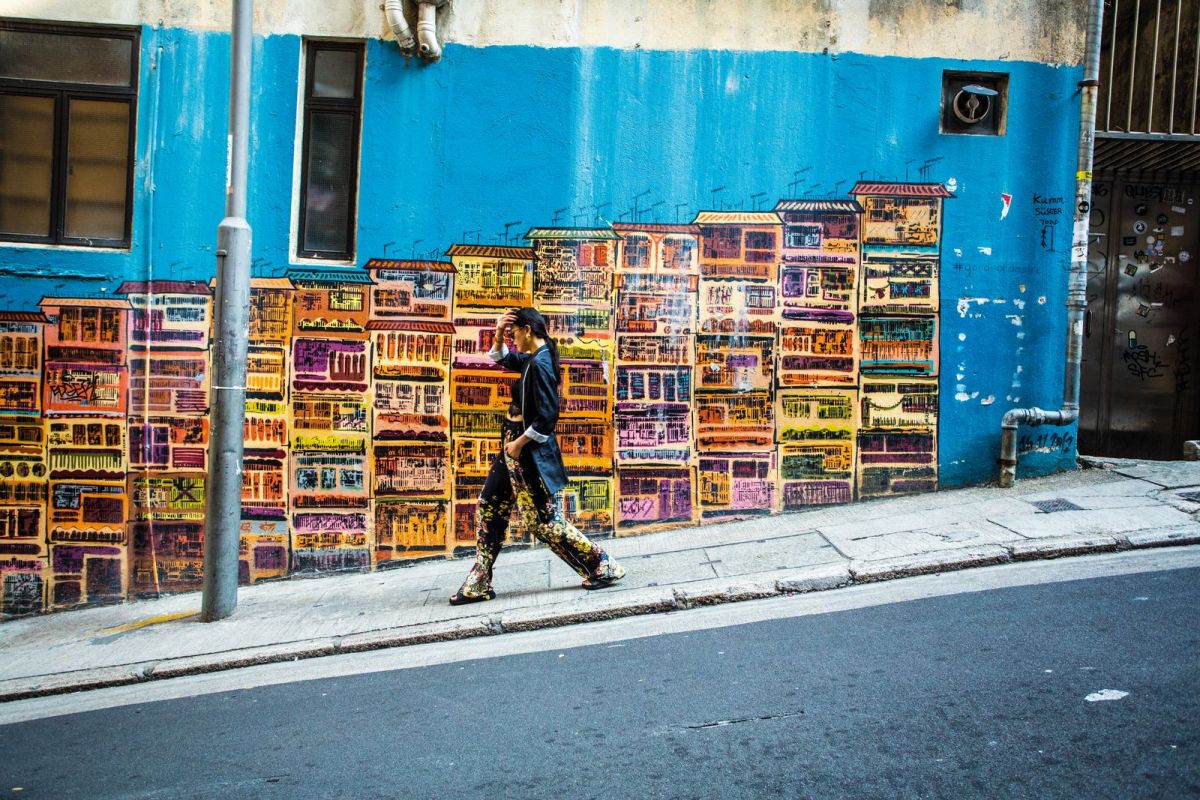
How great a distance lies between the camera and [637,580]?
6.80 m

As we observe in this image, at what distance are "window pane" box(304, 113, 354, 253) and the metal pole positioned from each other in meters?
1.51

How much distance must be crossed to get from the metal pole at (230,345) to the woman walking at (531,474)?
5.95 feet

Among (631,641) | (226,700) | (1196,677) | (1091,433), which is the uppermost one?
(1091,433)

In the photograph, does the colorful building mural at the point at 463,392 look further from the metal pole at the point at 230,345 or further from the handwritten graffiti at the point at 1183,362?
the handwritten graffiti at the point at 1183,362

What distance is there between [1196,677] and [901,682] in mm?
1332

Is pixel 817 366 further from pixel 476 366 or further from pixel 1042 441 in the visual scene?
pixel 476 366

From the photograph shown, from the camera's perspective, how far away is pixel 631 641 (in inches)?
222

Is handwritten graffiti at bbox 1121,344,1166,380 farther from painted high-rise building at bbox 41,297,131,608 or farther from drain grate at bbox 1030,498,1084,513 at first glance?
painted high-rise building at bbox 41,297,131,608

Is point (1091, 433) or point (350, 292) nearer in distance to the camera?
point (350, 292)

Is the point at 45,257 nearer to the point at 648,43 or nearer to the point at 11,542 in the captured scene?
the point at 11,542

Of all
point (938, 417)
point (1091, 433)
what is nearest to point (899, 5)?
point (938, 417)

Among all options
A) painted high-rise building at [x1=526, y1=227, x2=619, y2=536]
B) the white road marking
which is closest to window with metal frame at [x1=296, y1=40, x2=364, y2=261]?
painted high-rise building at [x1=526, y1=227, x2=619, y2=536]

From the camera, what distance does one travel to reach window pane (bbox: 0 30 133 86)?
8180mm

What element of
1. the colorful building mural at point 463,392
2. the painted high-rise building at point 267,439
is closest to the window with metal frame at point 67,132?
the colorful building mural at point 463,392
